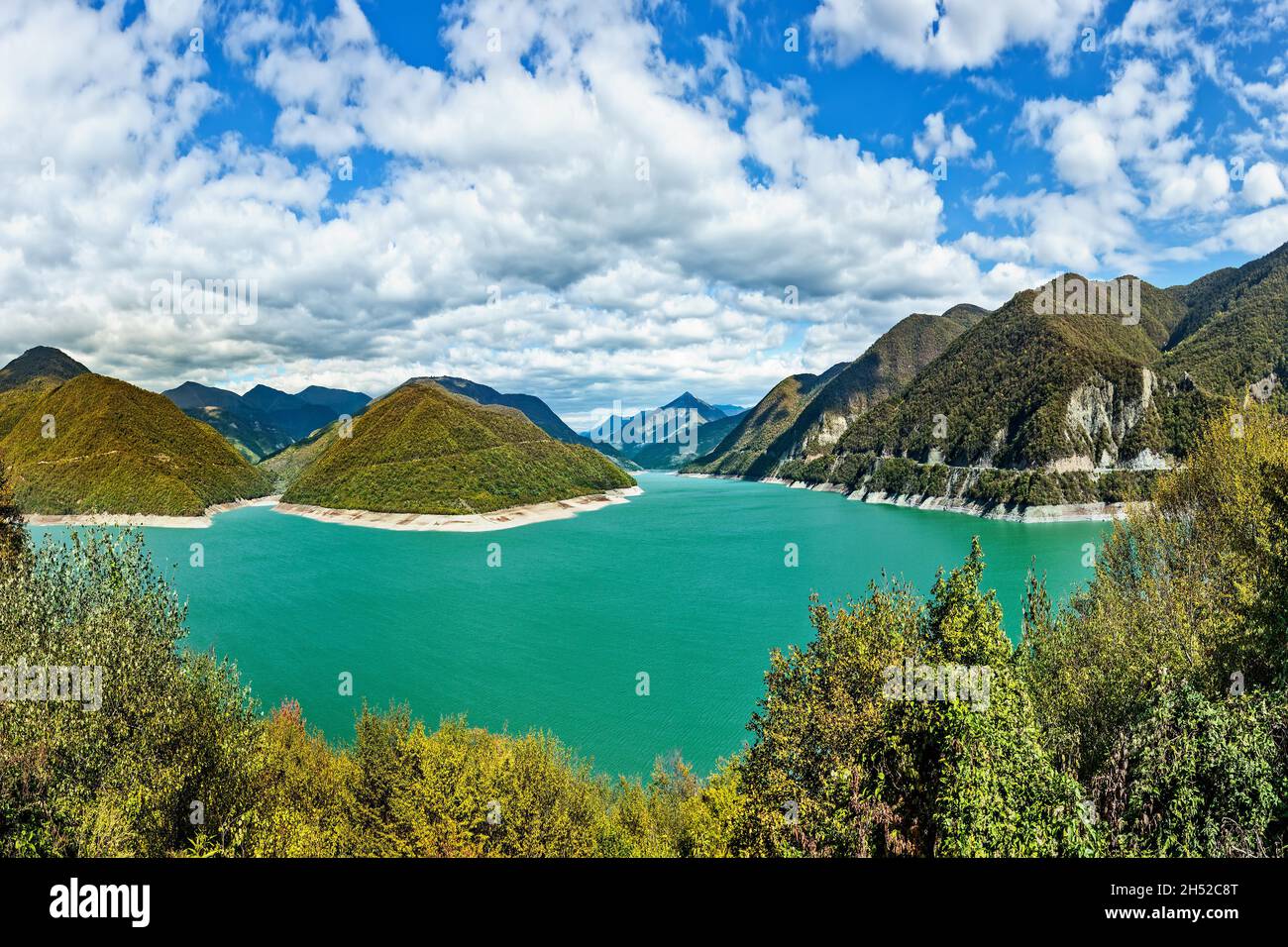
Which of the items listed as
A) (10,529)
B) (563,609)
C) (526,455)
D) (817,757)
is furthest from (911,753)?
(526,455)

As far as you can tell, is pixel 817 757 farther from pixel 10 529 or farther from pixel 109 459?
pixel 109 459

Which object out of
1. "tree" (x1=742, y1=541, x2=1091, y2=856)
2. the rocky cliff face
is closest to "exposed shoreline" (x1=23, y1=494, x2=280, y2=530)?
"tree" (x1=742, y1=541, x2=1091, y2=856)

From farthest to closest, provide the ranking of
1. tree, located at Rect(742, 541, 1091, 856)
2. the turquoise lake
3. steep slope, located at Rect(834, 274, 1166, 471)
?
steep slope, located at Rect(834, 274, 1166, 471) → the turquoise lake → tree, located at Rect(742, 541, 1091, 856)

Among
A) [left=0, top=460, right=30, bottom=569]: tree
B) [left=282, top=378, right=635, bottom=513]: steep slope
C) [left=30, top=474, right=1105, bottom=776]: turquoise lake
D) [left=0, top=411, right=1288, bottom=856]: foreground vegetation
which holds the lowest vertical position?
[left=30, top=474, right=1105, bottom=776]: turquoise lake

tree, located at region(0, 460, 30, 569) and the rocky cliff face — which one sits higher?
the rocky cliff face

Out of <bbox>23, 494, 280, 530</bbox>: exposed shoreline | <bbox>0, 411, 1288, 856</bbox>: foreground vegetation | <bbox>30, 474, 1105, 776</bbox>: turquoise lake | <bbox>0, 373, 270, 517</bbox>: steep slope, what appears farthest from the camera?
<bbox>0, 373, 270, 517</bbox>: steep slope

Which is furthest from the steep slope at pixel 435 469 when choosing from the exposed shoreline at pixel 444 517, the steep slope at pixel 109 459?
the steep slope at pixel 109 459

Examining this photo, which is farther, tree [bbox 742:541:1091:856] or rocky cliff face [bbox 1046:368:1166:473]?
rocky cliff face [bbox 1046:368:1166:473]

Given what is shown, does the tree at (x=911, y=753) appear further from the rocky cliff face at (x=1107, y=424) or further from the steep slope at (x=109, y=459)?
the steep slope at (x=109, y=459)

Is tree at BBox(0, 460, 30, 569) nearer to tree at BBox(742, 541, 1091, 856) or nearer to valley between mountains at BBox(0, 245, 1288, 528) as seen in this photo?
tree at BBox(742, 541, 1091, 856)
